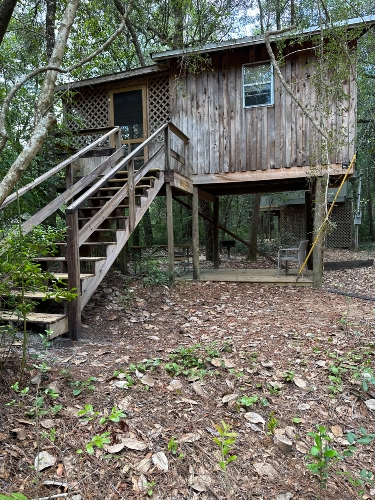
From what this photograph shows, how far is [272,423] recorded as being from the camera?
2.39 m

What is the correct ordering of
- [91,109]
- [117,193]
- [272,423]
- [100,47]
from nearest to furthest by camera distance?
1. [272,423]
2. [100,47]
3. [117,193]
4. [91,109]

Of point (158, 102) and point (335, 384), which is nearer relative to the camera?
point (335, 384)

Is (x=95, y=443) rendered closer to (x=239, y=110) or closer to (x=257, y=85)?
(x=239, y=110)

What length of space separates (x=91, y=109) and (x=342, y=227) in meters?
15.7

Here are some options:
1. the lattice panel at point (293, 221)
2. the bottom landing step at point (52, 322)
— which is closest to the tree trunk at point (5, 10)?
the bottom landing step at point (52, 322)

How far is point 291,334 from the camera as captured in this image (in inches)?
165

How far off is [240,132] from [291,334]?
5.32 metres

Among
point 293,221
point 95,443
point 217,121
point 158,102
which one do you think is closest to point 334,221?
point 293,221

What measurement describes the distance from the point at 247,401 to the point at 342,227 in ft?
62.7

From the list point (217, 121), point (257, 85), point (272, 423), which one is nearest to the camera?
point (272, 423)

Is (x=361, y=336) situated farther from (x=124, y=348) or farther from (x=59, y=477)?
(x=59, y=477)

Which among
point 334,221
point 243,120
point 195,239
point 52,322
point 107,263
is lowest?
point 52,322

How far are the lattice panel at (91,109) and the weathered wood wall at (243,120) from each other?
81.6 inches

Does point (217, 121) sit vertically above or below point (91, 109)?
below
